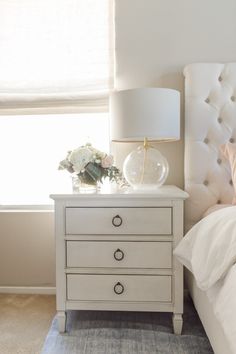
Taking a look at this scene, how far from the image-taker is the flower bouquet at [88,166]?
1.55 metres

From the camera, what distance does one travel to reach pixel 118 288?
4.93ft

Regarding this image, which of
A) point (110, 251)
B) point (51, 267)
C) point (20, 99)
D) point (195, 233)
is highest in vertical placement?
point (20, 99)

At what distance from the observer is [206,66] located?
1750 mm

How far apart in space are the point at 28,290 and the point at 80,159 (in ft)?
3.89

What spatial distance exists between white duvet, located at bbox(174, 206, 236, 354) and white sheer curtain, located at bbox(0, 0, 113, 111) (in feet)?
3.99

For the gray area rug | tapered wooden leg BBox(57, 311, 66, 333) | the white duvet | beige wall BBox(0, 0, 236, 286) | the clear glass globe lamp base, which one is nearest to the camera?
the white duvet

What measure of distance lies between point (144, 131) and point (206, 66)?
67 centimetres

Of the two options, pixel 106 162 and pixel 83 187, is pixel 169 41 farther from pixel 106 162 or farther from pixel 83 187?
pixel 83 187

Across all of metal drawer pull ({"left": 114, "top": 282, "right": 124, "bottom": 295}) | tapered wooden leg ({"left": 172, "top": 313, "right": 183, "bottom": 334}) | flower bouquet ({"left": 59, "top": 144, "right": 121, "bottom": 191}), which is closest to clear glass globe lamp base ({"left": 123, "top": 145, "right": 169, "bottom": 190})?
flower bouquet ({"left": 59, "top": 144, "right": 121, "bottom": 191})

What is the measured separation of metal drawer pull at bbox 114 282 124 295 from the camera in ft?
4.92

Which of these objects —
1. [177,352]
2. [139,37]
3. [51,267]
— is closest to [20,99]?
[139,37]

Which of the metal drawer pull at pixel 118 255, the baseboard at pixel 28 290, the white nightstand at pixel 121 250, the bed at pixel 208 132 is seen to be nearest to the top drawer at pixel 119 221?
the white nightstand at pixel 121 250

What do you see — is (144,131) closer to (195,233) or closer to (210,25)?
(195,233)

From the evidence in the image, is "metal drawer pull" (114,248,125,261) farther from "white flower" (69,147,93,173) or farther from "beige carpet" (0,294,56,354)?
"beige carpet" (0,294,56,354)
